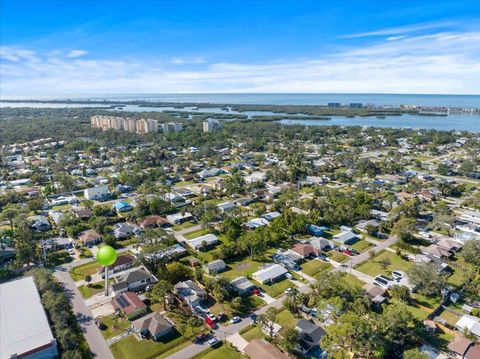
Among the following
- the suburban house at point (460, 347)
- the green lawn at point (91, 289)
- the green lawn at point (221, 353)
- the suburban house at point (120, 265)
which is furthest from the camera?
the suburban house at point (120, 265)

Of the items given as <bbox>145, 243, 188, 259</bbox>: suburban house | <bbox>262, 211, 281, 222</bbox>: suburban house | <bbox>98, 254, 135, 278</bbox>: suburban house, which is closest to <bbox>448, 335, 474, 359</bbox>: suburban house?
<bbox>145, 243, 188, 259</bbox>: suburban house

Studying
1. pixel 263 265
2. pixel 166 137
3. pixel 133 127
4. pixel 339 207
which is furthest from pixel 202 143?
pixel 263 265

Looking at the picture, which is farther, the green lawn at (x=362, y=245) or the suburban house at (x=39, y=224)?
the suburban house at (x=39, y=224)

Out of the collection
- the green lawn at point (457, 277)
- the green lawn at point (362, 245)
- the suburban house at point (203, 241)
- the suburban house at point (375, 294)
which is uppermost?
the suburban house at point (203, 241)

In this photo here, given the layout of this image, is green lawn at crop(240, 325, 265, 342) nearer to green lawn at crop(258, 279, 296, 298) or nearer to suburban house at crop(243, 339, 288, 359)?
suburban house at crop(243, 339, 288, 359)

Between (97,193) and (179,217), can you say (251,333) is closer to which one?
(179,217)

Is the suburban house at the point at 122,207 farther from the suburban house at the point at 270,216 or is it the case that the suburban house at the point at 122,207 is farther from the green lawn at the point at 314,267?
the green lawn at the point at 314,267

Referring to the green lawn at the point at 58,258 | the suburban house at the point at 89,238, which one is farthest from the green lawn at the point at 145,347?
the suburban house at the point at 89,238
